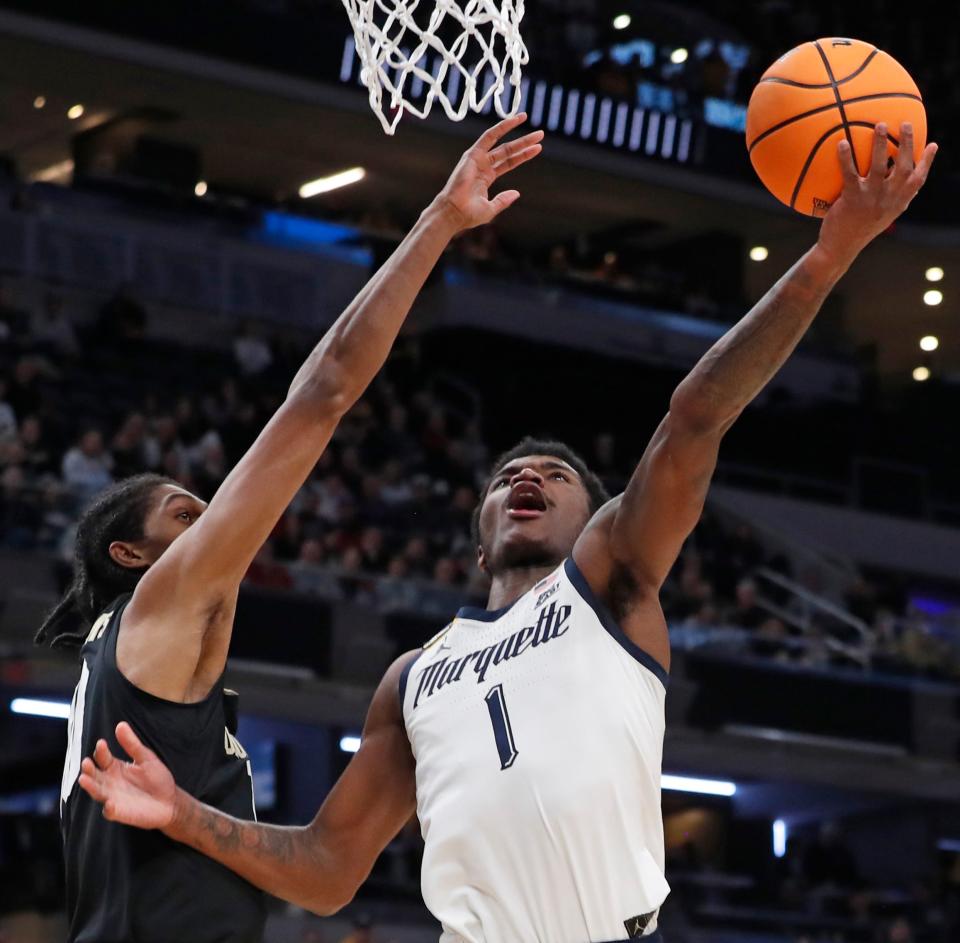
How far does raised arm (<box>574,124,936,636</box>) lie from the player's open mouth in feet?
1.71

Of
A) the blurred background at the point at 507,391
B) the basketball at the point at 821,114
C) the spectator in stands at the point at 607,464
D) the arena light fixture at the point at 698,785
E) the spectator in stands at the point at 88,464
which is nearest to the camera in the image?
the basketball at the point at 821,114

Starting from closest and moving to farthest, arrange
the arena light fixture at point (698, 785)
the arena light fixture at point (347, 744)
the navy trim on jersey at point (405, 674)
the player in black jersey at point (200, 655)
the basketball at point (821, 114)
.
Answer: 1. the player in black jersey at point (200, 655)
2. the basketball at point (821, 114)
3. the navy trim on jersey at point (405, 674)
4. the arena light fixture at point (347, 744)
5. the arena light fixture at point (698, 785)

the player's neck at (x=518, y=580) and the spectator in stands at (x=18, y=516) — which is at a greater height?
the player's neck at (x=518, y=580)

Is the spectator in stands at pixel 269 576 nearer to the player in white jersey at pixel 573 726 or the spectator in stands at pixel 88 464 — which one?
the spectator in stands at pixel 88 464

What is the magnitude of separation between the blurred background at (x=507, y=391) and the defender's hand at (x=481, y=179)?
10252 millimetres

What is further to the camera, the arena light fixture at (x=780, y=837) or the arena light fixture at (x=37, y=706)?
the arena light fixture at (x=780, y=837)

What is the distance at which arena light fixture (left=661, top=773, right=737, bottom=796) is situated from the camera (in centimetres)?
2067

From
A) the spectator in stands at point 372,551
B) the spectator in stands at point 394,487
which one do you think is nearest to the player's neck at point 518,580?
the spectator in stands at point 372,551

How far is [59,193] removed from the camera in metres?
22.7

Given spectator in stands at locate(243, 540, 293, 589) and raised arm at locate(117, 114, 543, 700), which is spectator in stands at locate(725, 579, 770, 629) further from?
raised arm at locate(117, 114, 543, 700)

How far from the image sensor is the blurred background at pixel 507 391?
54.5 ft

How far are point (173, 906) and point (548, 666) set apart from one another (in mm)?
1016

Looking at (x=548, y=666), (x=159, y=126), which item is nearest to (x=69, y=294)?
(x=159, y=126)

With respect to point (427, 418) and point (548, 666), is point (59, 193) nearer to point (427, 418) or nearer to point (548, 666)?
point (427, 418)
